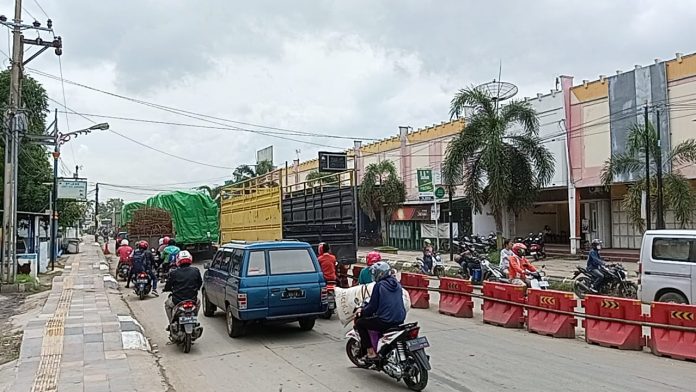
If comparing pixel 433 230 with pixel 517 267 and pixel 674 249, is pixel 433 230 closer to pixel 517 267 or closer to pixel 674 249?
pixel 517 267

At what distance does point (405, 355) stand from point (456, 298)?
6.40 meters

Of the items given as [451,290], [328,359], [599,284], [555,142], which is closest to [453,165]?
[555,142]

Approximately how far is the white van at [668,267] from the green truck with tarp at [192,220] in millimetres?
20629

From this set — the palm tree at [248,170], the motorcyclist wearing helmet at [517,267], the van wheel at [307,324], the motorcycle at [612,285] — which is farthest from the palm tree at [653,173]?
the palm tree at [248,170]

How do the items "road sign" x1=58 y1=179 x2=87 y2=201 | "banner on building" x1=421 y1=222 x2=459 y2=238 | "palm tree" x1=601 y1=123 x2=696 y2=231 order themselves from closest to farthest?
"palm tree" x1=601 y1=123 x2=696 y2=231 < "road sign" x1=58 y1=179 x2=87 y2=201 < "banner on building" x1=421 y1=222 x2=459 y2=238

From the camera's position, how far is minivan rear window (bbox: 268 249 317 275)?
10.8 metres

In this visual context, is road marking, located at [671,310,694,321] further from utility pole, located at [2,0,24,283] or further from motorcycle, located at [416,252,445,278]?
utility pole, located at [2,0,24,283]

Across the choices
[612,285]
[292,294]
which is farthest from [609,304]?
[612,285]

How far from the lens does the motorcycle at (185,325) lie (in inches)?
386

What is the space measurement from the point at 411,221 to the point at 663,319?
33.6 m

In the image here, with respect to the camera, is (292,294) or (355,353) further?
(292,294)

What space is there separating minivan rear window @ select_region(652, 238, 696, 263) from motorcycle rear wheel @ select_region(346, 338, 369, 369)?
298 inches

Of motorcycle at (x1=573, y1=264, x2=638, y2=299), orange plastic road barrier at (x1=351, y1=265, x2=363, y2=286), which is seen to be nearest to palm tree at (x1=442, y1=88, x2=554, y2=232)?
motorcycle at (x1=573, y1=264, x2=638, y2=299)

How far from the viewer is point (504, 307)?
11914 mm
